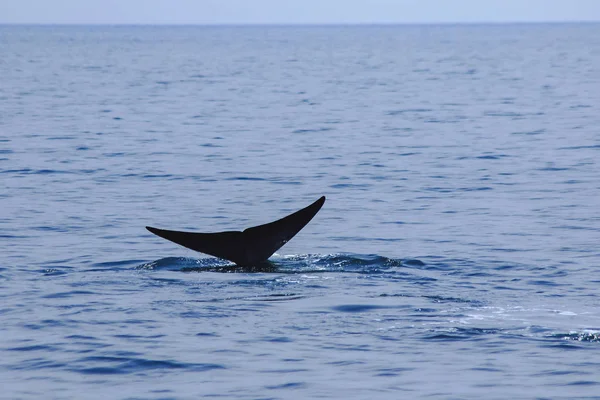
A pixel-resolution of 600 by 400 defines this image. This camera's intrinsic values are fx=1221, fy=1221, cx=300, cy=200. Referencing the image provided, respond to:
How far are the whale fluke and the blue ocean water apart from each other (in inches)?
11.5

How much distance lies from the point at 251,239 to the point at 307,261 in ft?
4.66

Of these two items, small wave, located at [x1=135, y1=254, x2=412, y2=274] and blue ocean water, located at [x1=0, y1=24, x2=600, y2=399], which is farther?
small wave, located at [x1=135, y1=254, x2=412, y2=274]

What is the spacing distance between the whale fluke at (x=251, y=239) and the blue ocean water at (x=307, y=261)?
0.96 ft

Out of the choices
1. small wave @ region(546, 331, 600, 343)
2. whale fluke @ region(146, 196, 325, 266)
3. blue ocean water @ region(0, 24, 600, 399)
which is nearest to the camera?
blue ocean water @ region(0, 24, 600, 399)

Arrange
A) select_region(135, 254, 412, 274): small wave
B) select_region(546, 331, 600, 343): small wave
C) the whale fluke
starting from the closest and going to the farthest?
select_region(546, 331, 600, 343): small wave, the whale fluke, select_region(135, 254, 412, 274): small wave

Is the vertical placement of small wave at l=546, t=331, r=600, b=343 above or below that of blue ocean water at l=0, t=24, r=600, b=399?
below

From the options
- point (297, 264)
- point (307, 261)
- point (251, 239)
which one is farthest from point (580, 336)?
point (307, 261)

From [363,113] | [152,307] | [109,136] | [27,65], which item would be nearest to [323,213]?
[152,307]

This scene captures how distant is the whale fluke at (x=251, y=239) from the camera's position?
14445 millimetres

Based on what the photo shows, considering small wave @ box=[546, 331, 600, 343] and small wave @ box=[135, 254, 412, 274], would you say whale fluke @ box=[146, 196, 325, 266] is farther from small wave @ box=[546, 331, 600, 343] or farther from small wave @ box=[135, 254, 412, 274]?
small wave @ box=[546, 331, 600, 343]

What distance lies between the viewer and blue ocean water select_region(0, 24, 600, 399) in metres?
11.0

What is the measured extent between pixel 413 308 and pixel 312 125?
2752cm

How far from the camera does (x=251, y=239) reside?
14898 mm

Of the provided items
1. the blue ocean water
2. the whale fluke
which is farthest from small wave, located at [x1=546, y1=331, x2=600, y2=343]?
the whale fluke
